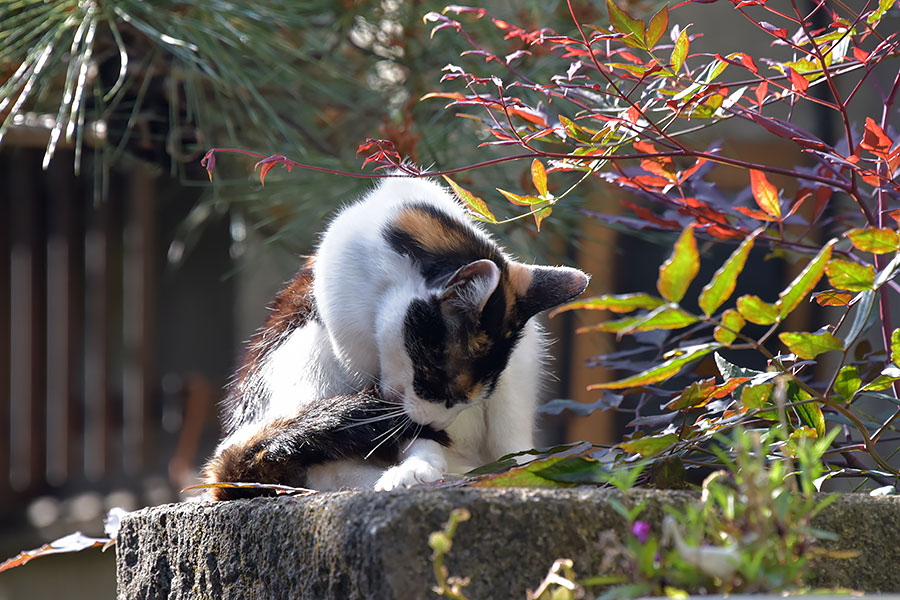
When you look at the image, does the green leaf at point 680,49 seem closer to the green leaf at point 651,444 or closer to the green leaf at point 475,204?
the green leaf at point 475,204

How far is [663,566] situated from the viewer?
0.60m

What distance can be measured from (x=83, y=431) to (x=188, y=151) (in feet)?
6.63

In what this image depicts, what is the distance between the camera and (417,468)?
3.60 feet

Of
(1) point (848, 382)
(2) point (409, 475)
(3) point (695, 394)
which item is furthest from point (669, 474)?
(2) point (409, 475)

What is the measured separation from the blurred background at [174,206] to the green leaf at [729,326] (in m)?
0.68

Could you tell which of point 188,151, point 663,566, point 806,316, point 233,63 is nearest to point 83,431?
point 188,151

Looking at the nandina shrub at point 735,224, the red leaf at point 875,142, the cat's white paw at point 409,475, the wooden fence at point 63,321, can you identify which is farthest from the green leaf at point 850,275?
the wooden fence at point 63,321

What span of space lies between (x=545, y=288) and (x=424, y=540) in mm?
605

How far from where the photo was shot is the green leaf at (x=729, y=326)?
0.69 metres

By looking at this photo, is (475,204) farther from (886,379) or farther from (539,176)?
(886,379)

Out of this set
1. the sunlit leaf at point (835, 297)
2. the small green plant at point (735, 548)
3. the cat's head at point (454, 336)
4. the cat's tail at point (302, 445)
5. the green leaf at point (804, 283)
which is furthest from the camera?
the cat's head at point (454, 336)

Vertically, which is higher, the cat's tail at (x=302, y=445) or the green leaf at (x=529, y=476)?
the green leaf at (x=529, y=476)

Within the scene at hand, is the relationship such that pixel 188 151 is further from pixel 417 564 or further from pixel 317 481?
pixel 417 564

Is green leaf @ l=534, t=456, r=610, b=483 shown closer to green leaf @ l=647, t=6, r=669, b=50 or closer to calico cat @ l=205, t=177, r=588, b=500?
calico cat @ l=205, t=177, r=588, b=500
